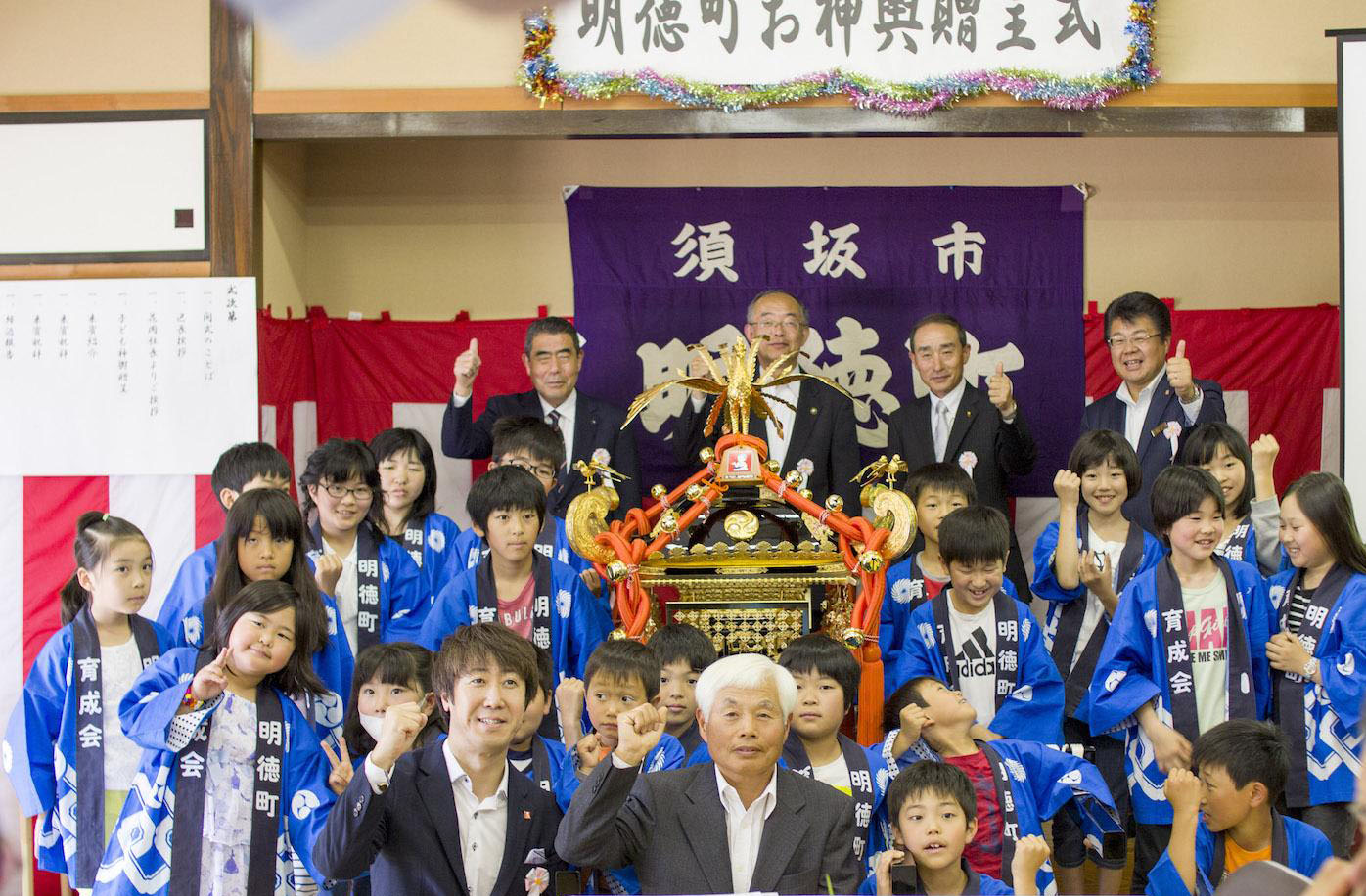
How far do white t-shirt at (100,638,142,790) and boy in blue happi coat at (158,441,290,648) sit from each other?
0.15m

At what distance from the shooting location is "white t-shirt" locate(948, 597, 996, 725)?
14.3 ft

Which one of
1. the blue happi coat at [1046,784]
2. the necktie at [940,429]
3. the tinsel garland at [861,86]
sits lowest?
the blue happi coat at [1046,784]

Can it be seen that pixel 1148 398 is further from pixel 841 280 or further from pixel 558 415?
pixel 558 415

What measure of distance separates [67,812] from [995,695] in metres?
2.77

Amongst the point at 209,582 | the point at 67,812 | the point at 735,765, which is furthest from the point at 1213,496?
the point at 67,812

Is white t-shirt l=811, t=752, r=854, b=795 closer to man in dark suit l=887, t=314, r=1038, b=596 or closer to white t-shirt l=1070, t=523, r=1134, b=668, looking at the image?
white t-shirt l=1070, t=523, r=1134, b=668

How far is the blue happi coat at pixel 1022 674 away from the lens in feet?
14.1

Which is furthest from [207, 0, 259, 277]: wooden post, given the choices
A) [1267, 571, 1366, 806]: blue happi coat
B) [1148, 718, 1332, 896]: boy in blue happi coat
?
[1267, 571, 1366, 806]: blue happi coat

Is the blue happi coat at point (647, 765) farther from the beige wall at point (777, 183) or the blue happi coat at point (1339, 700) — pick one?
the beige wall at point (777, 183)

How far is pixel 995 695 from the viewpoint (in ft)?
14.4

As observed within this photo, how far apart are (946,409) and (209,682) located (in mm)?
3217

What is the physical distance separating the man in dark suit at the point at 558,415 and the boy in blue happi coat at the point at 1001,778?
203cm

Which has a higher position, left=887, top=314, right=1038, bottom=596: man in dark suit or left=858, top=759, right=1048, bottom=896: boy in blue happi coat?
left=887, top=314, right=1038, bottom=596: man in dark suit

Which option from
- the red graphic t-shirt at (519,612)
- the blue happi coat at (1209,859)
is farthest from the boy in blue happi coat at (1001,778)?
the red graphic t-shirt at (519,612)
